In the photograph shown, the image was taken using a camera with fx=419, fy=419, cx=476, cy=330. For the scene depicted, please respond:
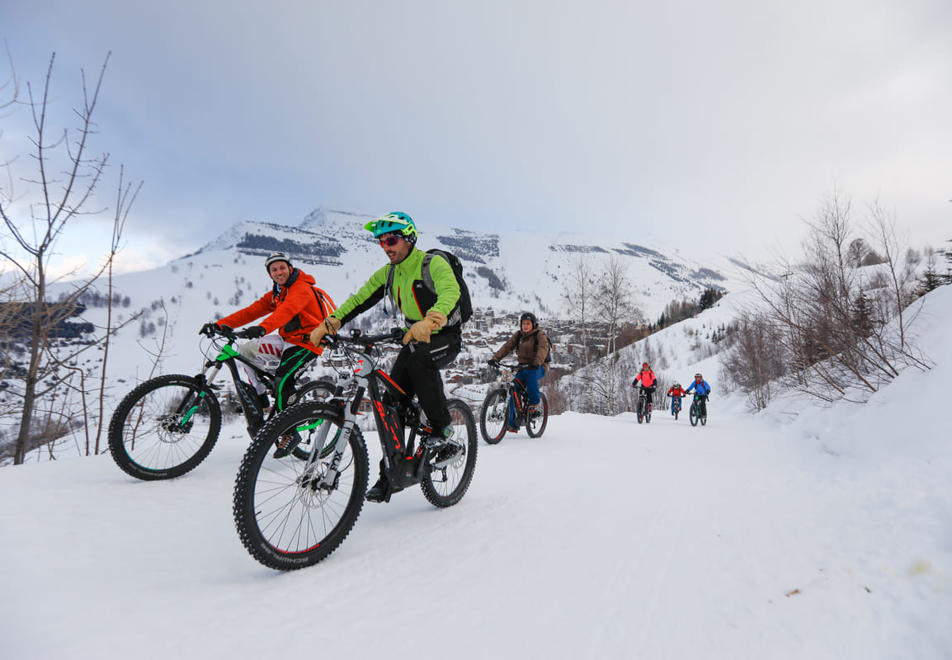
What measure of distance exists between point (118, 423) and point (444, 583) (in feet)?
10.0

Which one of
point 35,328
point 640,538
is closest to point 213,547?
point 640,538

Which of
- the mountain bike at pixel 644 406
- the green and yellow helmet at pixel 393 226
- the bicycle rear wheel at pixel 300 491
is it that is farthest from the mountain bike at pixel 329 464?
the mountain bike at pixel 644 406

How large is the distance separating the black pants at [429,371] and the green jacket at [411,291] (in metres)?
0.29

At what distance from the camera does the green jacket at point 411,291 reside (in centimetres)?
311

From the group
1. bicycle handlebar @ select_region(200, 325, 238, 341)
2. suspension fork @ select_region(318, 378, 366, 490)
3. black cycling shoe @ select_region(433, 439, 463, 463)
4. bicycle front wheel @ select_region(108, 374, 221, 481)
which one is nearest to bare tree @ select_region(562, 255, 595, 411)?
black cycling shoe @ select_region(433, 439, 463, 463)

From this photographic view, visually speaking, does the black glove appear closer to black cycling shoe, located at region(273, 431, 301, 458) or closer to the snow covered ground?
the snow covered ground

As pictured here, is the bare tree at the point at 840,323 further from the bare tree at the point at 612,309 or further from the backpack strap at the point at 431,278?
the bare tree at the point at 612,309

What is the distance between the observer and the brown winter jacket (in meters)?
7.73

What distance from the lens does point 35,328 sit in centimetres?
472

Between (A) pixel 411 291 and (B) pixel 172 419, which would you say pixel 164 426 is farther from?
(A) pixel 411 291

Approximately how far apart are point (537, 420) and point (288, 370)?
4909mm

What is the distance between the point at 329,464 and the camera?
8.31 ft

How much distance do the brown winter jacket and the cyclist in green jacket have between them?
443cm

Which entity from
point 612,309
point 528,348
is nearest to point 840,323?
point 528,348
